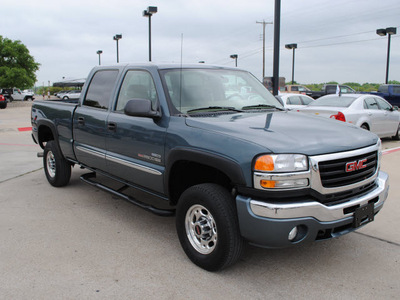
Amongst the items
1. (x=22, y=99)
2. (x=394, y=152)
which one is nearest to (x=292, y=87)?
(x=394, y=152)

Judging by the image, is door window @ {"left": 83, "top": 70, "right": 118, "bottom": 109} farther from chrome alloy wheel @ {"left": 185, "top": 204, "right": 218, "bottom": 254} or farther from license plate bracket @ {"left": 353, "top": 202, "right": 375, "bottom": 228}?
license plate bracket @ {"left": 353, "top": 202, "right": 375, "bottom": 228}

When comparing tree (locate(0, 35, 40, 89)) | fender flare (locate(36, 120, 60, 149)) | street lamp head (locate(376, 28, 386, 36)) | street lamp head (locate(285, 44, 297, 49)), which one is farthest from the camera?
tree (locate(0, 35, 40, 89))

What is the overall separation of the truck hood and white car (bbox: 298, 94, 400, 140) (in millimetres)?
6117

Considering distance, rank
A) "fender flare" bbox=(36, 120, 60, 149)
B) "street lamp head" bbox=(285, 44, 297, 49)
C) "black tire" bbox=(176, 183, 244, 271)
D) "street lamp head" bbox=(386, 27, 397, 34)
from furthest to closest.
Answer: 1. "street lamp head" bbox=(285, 44, 297, 49)
2. "street lamp head" bbox=(386, 27, 397, 34)
3. "fender flare" bbox=(36, 120, 60, 149)
4. "black tire" bbox=(176, 183, 244, 271)

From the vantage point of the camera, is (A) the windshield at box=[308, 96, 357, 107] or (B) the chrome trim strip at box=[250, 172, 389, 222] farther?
(A) the windshield at box=[308, 96, 357, 107]

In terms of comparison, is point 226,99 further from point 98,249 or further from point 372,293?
point 372,293

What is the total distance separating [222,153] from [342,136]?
1.07 metres

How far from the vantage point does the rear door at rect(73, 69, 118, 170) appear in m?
4.86

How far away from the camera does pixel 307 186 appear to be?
2990 millimetres

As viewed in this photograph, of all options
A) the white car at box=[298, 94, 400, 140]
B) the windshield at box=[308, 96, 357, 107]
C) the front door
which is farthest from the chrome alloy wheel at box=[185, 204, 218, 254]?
the windshield at box=[308, 96, 357, 107]

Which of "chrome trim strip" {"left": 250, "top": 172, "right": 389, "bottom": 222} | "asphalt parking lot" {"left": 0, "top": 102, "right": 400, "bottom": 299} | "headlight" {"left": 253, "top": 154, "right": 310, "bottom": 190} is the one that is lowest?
"asphalt parking lot" {"left": 0, "top": 102, "right": 400, "bottom": 299}

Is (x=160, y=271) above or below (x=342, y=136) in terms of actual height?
below

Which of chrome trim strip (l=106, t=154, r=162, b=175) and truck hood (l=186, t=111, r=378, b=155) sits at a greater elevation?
truck hood (l=186, t=111, r=378, b=155)

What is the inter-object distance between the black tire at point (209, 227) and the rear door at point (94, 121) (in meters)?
1.70
